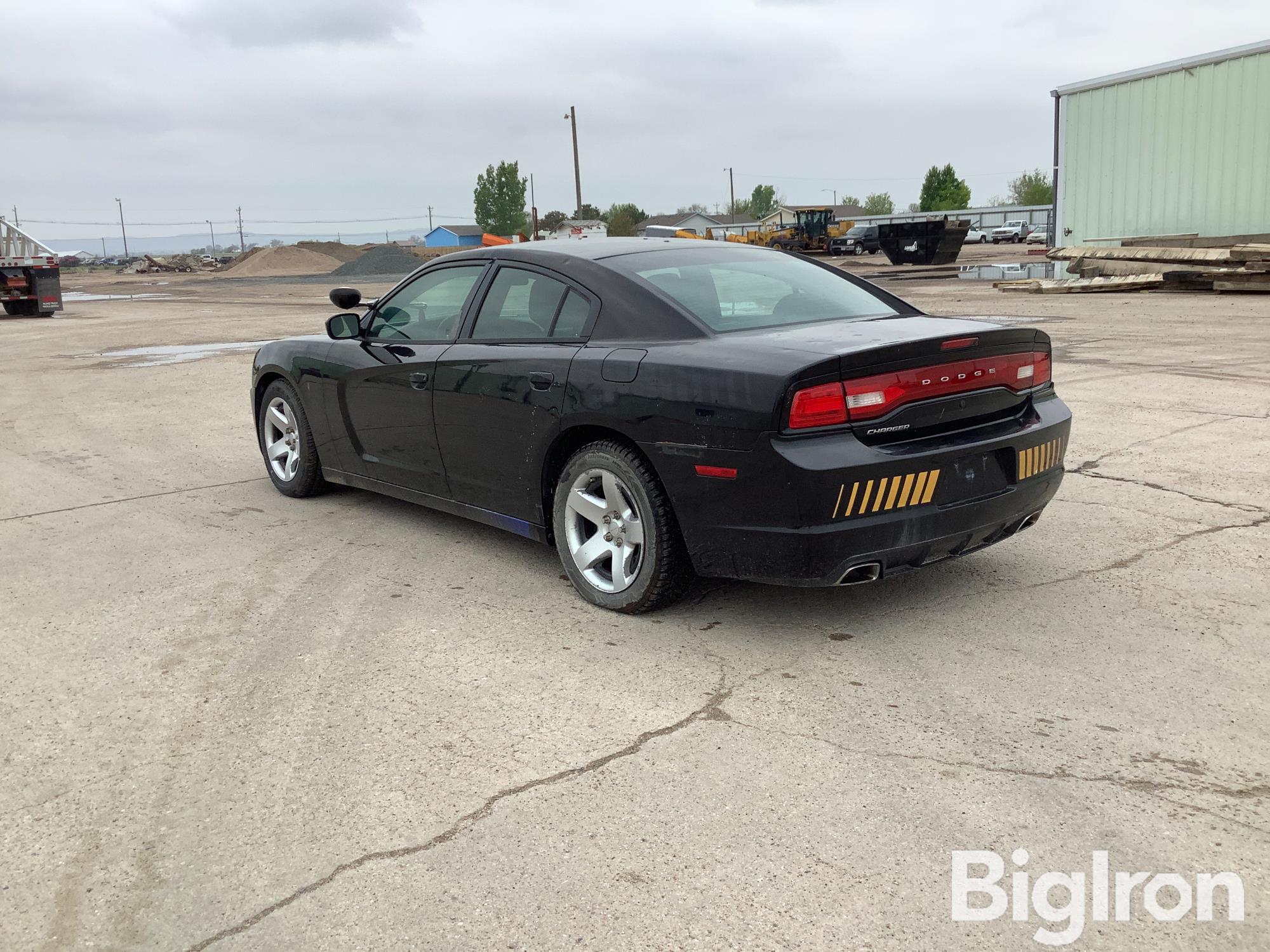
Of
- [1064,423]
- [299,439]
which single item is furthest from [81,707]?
[1064,423]

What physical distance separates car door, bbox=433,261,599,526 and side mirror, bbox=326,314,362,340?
951mm

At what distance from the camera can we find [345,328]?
20.1 ft

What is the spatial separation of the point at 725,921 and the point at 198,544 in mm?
4178

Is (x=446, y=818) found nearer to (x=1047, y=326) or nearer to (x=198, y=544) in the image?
(x=198, y=544)

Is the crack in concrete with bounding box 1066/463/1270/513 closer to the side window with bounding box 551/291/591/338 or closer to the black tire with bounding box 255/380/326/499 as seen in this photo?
the side window with bounding box 551/291/591/338

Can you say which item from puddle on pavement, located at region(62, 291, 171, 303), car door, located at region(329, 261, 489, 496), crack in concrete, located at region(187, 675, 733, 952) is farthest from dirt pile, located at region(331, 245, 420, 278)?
crack in concrete, located at region(187, 675, 733, 952)

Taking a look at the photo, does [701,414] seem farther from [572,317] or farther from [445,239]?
[445,239]

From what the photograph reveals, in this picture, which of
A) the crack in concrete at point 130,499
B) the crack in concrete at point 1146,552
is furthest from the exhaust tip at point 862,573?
the crack in concrete at point 130,499

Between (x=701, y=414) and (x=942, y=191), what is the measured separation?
116051mm

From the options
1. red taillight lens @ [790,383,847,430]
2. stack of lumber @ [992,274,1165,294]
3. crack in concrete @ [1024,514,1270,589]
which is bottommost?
crack in concrete @ [1024,514,1270,589]

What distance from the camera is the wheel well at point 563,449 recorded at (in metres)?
4.53

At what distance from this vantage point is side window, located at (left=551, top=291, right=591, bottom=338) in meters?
4.80

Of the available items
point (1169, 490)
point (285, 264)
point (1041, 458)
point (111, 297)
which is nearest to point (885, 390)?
point (1041, 458)

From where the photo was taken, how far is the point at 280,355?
6.70 meters
